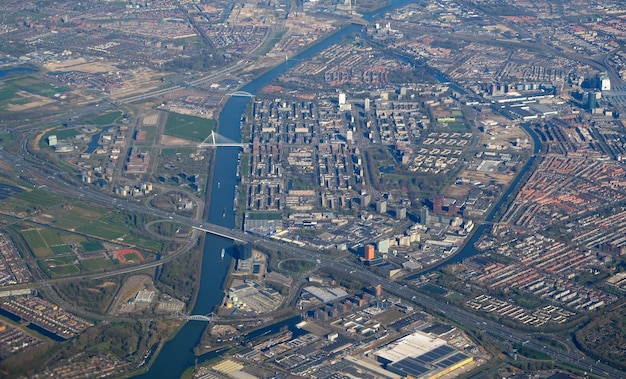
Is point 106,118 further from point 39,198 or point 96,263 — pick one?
point 96,263

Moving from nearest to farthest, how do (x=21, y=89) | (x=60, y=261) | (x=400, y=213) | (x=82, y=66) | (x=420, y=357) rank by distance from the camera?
(x=420, y=357), (x=60, y=261), (x=400, y=213), (x=21, y=89), (x=82, y=66)

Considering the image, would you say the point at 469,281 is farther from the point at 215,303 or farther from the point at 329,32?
the point at 329,32

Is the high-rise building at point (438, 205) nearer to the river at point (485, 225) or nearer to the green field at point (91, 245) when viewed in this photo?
the river at point (485, 225)

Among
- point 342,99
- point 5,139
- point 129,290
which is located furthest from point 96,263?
point 342,99

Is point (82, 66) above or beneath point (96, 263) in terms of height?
above

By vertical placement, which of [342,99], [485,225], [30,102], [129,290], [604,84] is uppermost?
[604,84]
